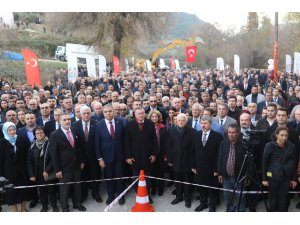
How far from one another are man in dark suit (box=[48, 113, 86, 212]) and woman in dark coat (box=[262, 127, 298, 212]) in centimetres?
296

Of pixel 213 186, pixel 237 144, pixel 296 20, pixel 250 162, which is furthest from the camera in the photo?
pixel 296 20

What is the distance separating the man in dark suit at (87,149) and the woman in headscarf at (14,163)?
92 centimetres

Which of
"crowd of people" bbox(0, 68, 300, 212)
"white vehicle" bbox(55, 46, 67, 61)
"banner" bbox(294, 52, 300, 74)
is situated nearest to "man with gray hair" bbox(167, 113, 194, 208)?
"crowd of people" bbox(0, 68, 300, 212)

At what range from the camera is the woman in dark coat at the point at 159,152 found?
5875 mm

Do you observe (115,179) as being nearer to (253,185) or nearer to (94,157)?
(94,157)

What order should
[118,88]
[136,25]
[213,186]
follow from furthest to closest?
1. [136,25]
2. [118,88]
3. [213,186]

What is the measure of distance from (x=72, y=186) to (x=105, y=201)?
0.67m

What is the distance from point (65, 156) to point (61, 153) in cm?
8

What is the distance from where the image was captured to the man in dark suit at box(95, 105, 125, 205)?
18.4 ft

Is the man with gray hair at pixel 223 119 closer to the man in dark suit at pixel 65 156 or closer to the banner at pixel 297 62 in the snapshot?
the man in dark suit at pixel 65 156

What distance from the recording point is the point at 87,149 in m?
5.76

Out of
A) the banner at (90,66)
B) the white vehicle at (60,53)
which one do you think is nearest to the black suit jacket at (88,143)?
the banner at (90,66)

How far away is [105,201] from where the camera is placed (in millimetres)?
5898

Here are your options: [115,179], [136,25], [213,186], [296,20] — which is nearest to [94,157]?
[115,179]
